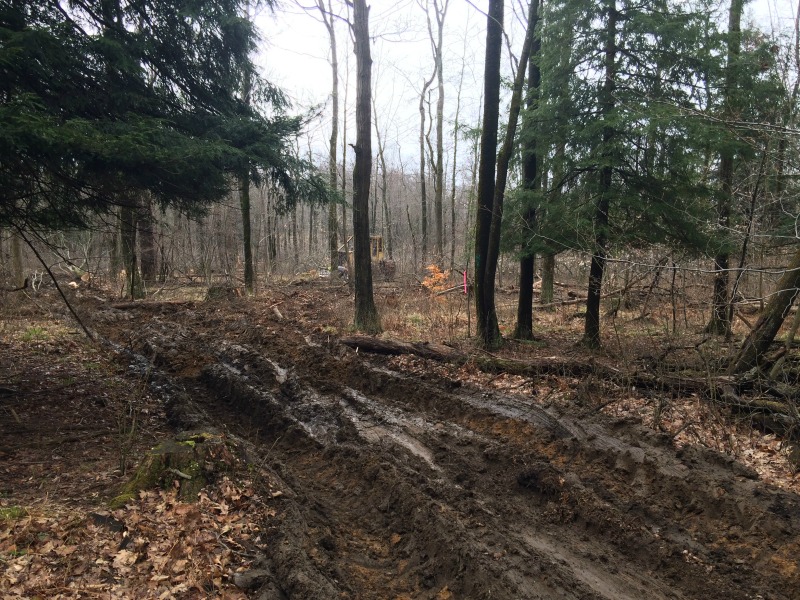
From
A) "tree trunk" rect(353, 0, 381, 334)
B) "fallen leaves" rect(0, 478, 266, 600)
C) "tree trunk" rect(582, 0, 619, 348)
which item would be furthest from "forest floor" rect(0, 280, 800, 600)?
"tree trunk" rect(353, 0, 381, 334)

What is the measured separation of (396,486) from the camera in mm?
5480

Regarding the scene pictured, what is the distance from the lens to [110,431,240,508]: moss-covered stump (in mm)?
4762

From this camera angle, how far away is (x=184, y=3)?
7.39 metres

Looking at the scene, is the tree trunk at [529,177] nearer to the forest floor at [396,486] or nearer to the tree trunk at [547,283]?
the forest floor at [396,486]

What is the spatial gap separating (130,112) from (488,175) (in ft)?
22.7

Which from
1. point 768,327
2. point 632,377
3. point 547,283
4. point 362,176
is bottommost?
point 632,377

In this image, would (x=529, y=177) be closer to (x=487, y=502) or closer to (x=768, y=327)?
(x=768, y=327)

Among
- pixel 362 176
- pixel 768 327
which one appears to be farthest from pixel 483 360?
pixel 362 176

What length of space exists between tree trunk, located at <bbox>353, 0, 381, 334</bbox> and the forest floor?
2.44 metres

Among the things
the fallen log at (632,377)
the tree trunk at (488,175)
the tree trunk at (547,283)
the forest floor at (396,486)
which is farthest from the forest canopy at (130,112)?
the tree trunk at (547,283)

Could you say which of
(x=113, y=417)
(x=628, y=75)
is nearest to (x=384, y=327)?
(x=113, y=417)

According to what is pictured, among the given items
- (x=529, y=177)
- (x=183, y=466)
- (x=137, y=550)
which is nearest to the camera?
(x=137, y=550)

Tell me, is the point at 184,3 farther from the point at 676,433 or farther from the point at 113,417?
the point at 676,433

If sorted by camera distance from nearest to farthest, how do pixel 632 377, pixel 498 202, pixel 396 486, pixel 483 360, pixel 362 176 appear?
pixel 396 486, pixel 632 377, pixel 483 360, pixel 498 202, pixel 362 176
